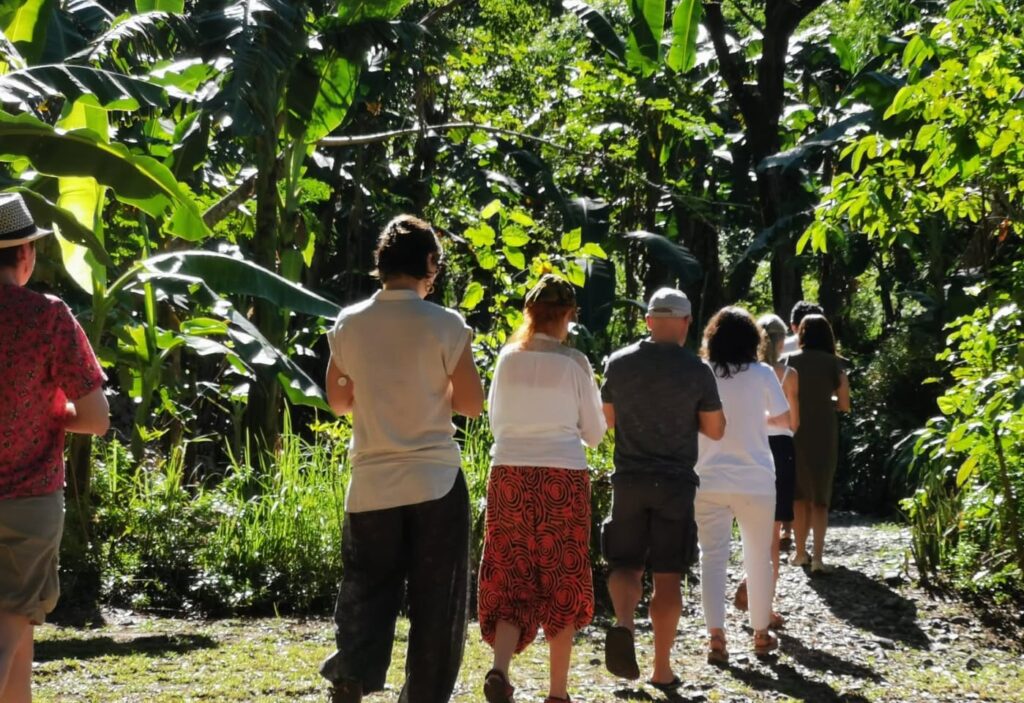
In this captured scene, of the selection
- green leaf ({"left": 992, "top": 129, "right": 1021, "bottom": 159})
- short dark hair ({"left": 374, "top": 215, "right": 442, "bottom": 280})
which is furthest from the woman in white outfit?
short dark hair ({"left": 374, "top": 215, "right": 442, "bottom": 280})

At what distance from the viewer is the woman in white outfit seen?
23.7 feet

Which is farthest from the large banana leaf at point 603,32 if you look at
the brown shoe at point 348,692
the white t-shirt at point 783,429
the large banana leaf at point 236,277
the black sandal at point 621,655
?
the brown shoe at point 348,692

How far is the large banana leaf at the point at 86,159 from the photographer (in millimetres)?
7145

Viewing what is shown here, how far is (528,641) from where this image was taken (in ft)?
20.1

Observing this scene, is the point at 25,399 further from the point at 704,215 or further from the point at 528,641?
the point at 704,215

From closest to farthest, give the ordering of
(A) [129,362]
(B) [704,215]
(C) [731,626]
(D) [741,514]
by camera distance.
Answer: (D) [741,514]
(C) [731,626]
(A) [129,362]
(B) [704,215]

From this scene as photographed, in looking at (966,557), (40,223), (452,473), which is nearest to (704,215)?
(966,557)

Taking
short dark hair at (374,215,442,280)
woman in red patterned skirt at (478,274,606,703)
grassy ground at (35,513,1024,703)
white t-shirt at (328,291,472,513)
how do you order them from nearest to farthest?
white t-shirt at (328,291,472,513) → short dark hair at (374,215,442,280) → woman in red patterned skirt at (478,274,606,703) → grassy ground at (35,513,1024,703)

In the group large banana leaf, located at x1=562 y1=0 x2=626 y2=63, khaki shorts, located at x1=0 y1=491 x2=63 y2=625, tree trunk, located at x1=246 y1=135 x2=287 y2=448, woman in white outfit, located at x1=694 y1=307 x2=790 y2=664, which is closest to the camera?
khaki shorts, located at x1=0 y1=491 x2=63 y2=625

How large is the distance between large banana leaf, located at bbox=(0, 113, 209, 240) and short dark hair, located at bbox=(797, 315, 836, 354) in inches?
176

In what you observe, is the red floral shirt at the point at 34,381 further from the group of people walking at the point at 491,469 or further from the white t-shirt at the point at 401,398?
the white t-shirt at the point at 401,398

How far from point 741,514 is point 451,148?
37.4 feet

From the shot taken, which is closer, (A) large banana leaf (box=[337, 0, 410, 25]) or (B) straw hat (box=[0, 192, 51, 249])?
(B) straw hat (box=[0, 192, 51, 249])

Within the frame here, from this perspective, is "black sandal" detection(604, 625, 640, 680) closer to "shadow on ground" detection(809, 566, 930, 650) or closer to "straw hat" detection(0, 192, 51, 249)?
"shadow on ground" detection(809, 566, 930, 650)
